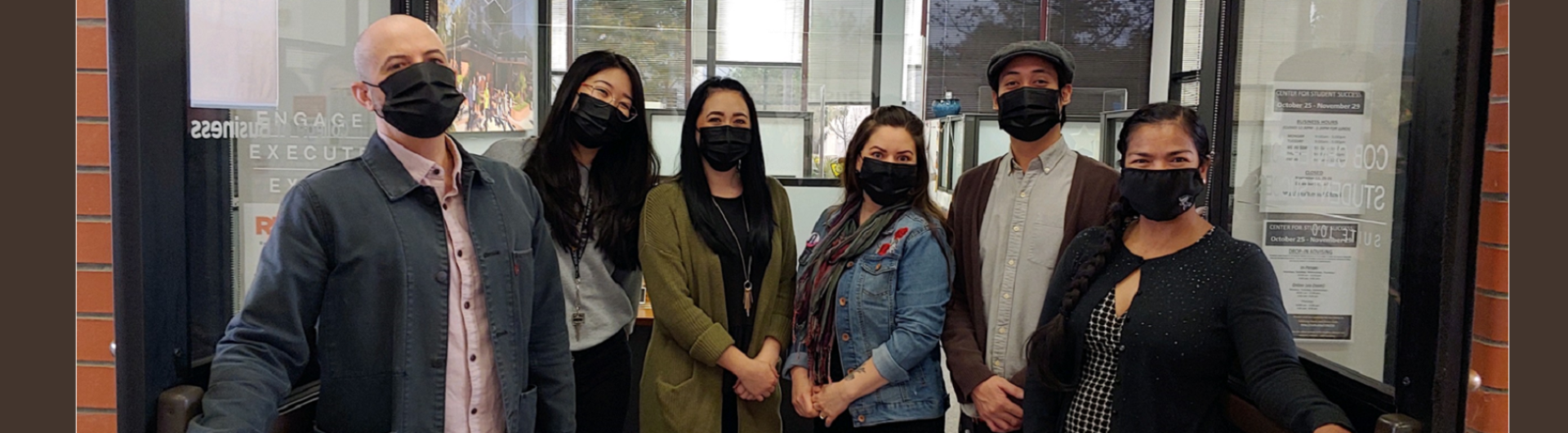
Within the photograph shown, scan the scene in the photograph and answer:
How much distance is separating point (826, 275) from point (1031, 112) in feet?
1.94

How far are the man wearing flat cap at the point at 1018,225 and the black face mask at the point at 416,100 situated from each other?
1.20 meters

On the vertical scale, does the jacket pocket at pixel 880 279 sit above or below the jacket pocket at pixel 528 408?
above

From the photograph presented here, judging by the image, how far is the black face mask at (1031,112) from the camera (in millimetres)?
2152

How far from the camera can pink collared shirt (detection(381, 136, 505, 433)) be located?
5.38ft

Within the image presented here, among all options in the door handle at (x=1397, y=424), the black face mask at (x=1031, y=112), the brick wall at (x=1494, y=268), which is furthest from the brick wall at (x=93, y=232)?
the brick wall at (x=1494, y=268)

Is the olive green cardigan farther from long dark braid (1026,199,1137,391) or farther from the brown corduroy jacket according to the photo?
long dark braid (1026,199,1137,391)

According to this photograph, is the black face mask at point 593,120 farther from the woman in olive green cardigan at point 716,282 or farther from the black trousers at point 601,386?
the black trousers at point 601,386

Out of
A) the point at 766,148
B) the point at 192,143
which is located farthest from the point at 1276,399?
the point at 766,148

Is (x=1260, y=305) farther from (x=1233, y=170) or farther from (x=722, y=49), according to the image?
(x=722, y=49)

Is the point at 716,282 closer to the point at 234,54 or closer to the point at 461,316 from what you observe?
the point at 461,316

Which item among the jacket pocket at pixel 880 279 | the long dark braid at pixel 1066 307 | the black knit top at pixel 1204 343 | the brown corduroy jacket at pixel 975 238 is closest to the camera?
the black knit top at pixel 1204 343

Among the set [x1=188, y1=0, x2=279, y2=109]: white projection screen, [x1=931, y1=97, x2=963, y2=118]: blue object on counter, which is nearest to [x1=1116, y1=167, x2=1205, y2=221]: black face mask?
[x1=188, y1=0, x2=279, y2=109]: white projection screen

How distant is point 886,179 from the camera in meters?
2.26

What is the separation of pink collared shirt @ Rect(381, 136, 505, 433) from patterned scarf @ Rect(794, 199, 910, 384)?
83 cm
